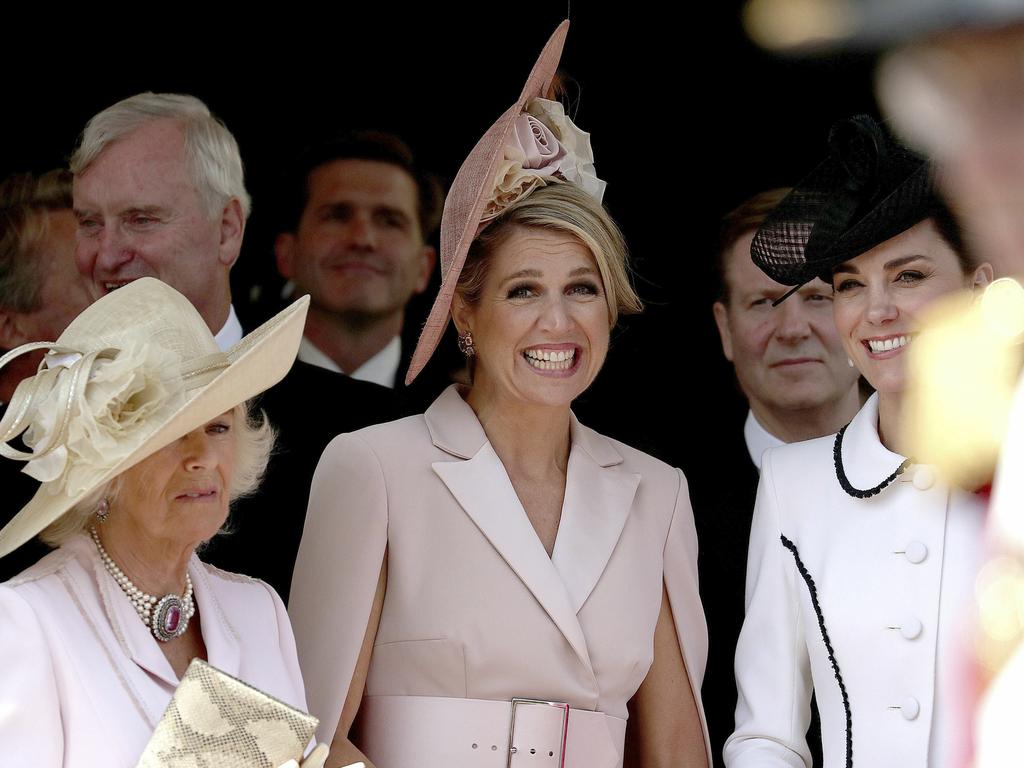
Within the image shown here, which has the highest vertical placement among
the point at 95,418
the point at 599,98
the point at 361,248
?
the point at 599,98

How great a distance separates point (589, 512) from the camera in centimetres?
307

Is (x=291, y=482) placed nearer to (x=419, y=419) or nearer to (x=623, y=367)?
(x=419, y=419)

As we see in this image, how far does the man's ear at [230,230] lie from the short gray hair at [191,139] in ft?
0.07

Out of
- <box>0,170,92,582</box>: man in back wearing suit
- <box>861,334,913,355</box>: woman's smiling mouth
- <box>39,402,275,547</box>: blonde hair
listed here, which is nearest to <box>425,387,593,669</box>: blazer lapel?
<box>39,402,275,547</box>: blonde hair

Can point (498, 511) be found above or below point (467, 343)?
below

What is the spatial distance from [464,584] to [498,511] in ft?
0.64

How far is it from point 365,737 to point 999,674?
1.39 meters

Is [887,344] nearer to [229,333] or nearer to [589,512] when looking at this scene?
[589,512]

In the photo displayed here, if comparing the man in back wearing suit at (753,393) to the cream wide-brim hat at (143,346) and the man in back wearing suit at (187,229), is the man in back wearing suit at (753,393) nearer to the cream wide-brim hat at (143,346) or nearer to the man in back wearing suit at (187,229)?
the man in back wearing suit at (187,229)

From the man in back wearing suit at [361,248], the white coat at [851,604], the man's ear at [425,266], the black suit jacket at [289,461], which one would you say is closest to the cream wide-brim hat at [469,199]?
the black suit jacket at [289,461]

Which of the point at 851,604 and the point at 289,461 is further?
the point at 289,461

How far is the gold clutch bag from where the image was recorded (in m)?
1.94

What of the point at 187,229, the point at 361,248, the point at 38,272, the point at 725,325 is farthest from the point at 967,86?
the point at 361,248

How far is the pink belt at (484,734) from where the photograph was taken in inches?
109
